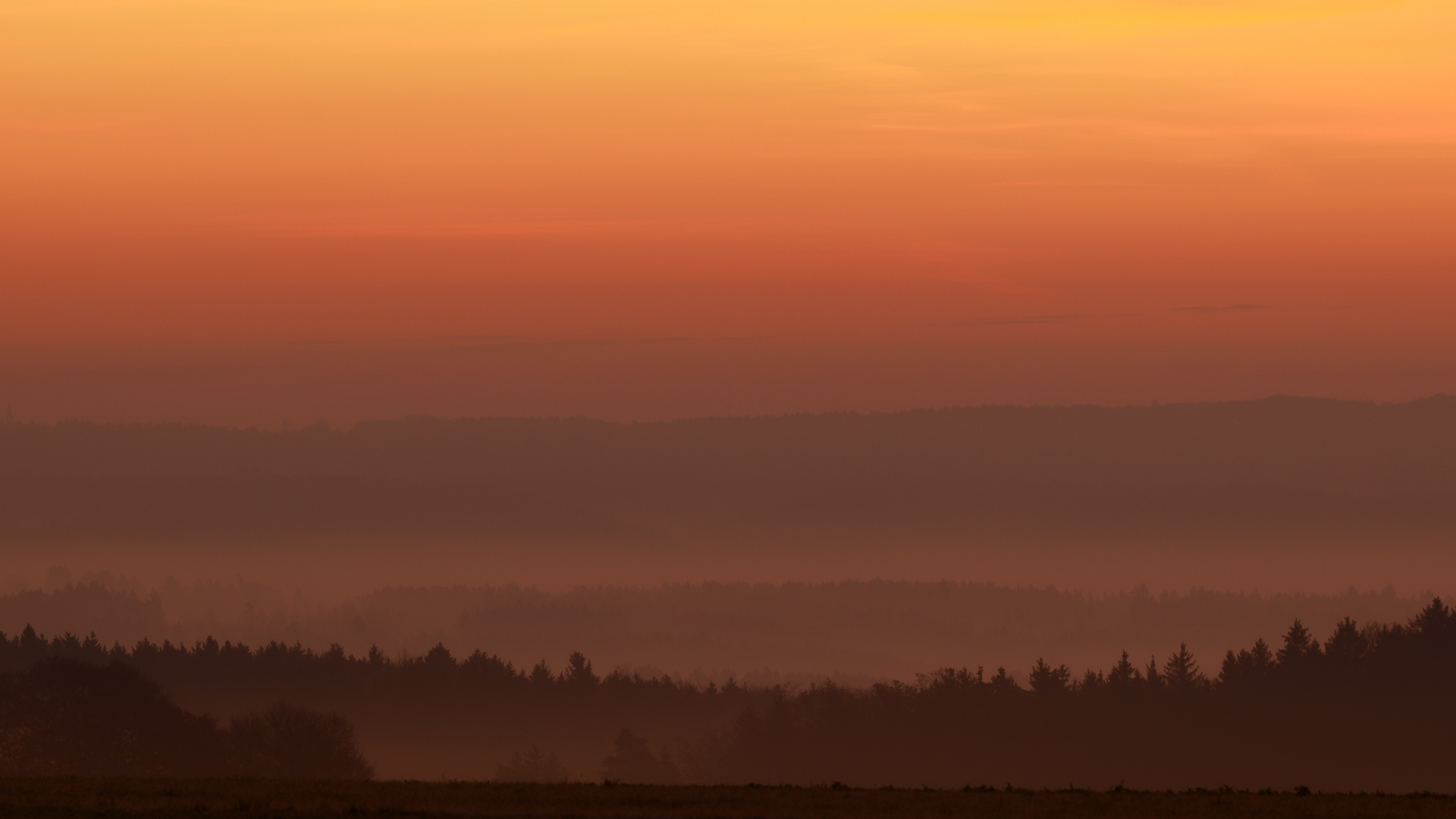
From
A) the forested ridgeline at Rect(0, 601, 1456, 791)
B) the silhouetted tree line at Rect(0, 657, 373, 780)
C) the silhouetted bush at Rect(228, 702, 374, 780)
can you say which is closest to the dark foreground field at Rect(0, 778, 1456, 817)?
the silhouetted tree line at Rect(0, 657, 373, 780)

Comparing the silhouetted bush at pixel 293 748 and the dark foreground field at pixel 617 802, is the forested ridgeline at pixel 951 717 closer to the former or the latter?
the silhouetted bush at pixel 293 748

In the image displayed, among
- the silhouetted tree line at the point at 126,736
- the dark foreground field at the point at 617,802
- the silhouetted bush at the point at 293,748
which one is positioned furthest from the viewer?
the silhouetted bush at the point at 293,748

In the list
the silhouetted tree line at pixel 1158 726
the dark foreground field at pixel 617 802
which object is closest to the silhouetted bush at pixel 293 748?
the silhouetted tree line at pixel 1158 726

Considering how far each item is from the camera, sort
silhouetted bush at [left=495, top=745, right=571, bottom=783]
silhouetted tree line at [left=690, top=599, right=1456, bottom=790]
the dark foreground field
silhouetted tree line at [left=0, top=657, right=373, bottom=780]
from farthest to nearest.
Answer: silhouetted bush at [left=495, top=745, right=571, bottom=783], silhouetted tree line at [left=690, top=599, right=1456, bottom=790], silhouetted tree line at [left=0, top=657, right=373, bottom=780], the dark foreground field

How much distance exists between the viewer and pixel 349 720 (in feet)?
552

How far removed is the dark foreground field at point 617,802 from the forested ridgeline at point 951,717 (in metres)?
87.1

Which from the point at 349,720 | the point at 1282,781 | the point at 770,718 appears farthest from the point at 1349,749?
the point at 349,720

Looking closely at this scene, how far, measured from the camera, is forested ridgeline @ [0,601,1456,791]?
5221 inches

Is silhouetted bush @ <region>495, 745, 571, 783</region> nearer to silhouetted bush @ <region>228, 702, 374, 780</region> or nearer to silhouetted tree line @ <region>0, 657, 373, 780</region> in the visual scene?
silhouetted bush @ <region>228, 702, 374, 780</region>

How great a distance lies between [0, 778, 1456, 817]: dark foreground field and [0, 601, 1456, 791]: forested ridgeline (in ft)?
286

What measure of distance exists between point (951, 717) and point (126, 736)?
81.0 meters

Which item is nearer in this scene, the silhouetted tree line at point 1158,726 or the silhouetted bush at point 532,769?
the silhouetted tree line at point 1158,726

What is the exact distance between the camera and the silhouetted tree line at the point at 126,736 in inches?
3553

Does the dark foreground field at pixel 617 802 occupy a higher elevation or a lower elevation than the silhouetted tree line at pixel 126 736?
lower
